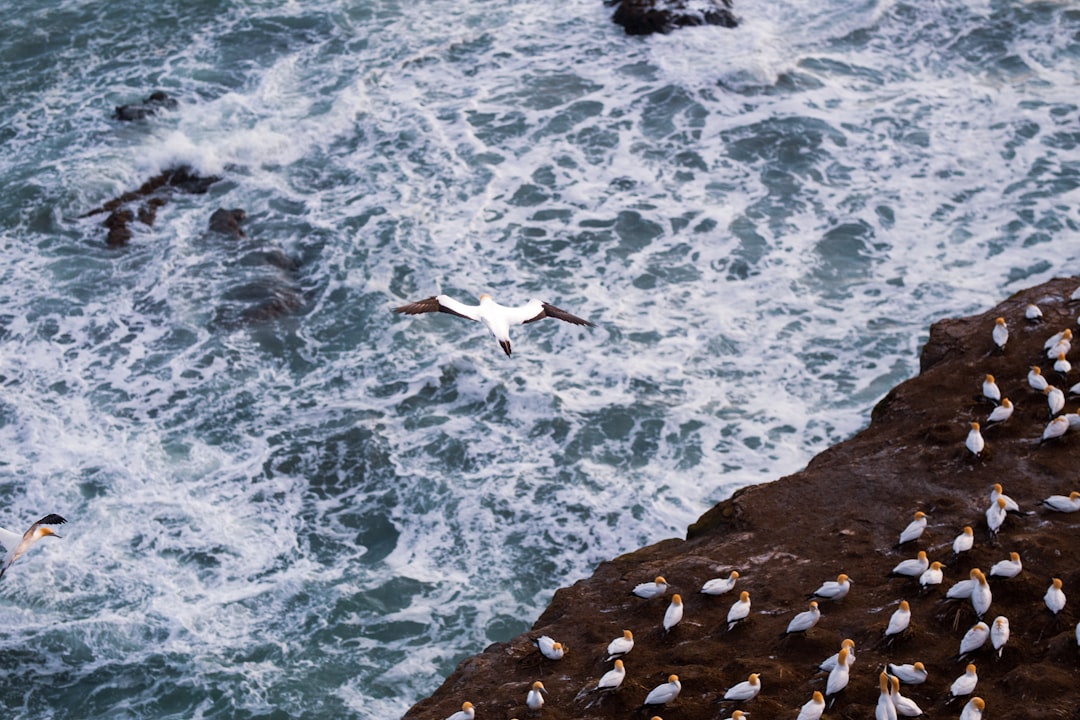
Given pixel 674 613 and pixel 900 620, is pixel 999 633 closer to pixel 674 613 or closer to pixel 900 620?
pixel 900 620

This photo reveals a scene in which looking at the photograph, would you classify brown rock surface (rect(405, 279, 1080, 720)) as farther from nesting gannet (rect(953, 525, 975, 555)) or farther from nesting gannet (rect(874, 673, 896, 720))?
nesting gannet (rect(874, 673, 896, 720))

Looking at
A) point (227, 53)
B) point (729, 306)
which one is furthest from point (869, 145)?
point (227, 53)

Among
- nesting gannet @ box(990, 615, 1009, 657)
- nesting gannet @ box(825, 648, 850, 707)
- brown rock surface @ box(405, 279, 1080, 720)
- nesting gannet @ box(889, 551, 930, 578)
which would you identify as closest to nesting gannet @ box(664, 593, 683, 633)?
brown rock surface @ box(405, 279, 1080, 720)

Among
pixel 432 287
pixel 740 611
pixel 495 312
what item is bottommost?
pixel 432 287

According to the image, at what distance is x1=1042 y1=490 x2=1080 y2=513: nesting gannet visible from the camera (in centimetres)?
1322

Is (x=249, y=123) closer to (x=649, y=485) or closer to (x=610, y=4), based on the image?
(x=610, y=4)

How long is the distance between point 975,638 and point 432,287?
14.1 metres

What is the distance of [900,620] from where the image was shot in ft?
38.3

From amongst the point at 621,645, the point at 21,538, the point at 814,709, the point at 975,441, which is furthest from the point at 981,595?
the point at 21,538

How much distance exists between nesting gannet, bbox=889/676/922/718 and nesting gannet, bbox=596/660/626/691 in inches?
95.8

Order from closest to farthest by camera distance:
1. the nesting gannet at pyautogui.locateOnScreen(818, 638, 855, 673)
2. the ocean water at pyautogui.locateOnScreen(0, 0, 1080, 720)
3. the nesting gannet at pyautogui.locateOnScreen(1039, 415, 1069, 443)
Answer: the nesting gannet at pyautogui.locateOnScreen(818, 638, 855, 673), the nesting gannet at pyautogui.locateOnScreen(1039, 415, 1069, 443), the ocean water at pyautogui.locateOnScreen(0, 0, 1080, 720)

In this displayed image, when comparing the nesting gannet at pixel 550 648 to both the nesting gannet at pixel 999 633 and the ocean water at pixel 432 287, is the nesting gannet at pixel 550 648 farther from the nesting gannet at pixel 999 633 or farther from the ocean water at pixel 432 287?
the nesting gannet at pixel 999 633

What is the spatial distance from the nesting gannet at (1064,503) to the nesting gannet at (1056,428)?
44.6 inches

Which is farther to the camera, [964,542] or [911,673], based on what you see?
[964,542]
